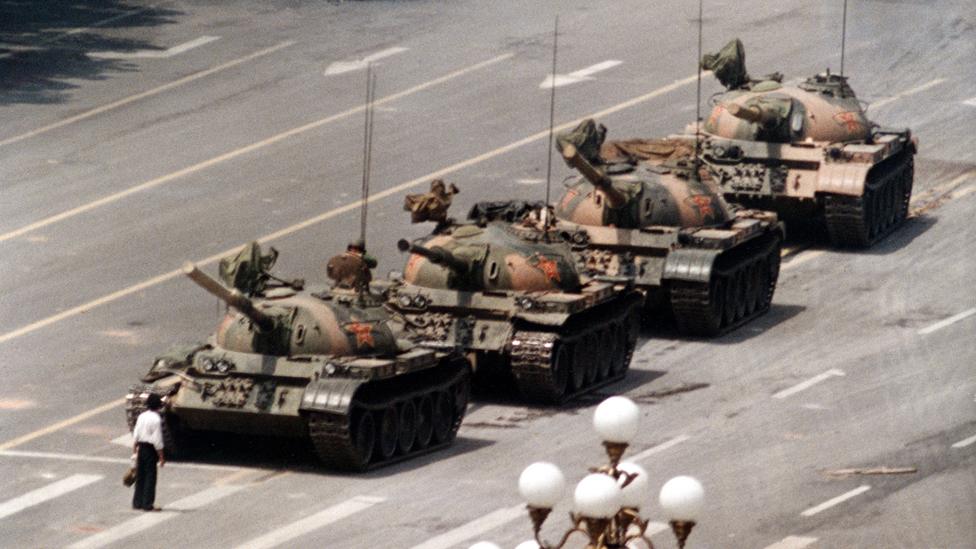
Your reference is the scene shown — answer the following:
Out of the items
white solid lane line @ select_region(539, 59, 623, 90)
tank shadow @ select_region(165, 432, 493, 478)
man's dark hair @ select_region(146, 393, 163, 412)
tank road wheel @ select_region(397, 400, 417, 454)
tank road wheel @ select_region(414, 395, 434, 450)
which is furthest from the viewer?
white solid lane line @ select_region(539, 59, 623, 90)

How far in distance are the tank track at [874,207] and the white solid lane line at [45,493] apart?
18.8 m

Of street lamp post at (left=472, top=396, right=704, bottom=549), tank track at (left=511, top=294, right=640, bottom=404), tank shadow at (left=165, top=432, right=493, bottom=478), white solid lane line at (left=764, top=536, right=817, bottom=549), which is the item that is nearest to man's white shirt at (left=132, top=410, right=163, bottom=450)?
tank shadow at (left=165, top=432, right=493, bottom=478)

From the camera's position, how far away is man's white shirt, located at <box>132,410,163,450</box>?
116 feet

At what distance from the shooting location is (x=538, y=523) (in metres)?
22.3

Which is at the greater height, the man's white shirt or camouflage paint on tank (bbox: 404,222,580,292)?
camouflage paint on tank (bbox: 404,222,580,292)

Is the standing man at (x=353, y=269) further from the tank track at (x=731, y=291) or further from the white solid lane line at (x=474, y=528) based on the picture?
the tank track at (x=731, y=291)

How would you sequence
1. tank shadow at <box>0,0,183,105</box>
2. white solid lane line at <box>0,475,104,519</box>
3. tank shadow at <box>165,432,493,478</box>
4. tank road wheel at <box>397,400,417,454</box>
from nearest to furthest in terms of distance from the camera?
white solid lane line at <box>0,475,104,519</box> → tank shadow at <box>165,432,493,478</box> → tank road wheel at <box>397,400,417,454</box> → tank shadow at <box>0,0,183,105</box>

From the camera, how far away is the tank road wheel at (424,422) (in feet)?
126

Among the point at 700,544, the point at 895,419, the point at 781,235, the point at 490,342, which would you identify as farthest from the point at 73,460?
the point at 781,235

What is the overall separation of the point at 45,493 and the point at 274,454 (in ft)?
11.8

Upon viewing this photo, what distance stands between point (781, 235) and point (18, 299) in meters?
13.1

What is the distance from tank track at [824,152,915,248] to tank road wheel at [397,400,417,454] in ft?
50.7

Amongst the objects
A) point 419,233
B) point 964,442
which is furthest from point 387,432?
point 419,233

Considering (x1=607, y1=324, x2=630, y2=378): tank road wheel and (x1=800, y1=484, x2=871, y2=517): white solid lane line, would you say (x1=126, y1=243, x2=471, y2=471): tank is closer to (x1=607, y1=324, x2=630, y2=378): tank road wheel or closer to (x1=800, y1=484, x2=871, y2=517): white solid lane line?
(x1=607, y1=324, x2=630, y2=378): tank road wheel
